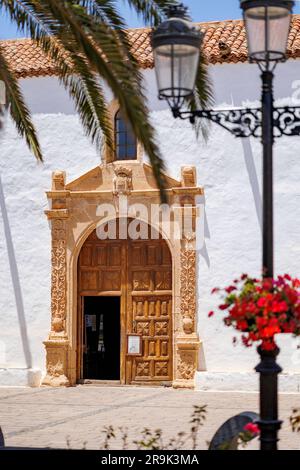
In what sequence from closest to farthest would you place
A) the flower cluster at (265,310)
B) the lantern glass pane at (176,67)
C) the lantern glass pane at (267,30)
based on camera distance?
the flower cluster at (265,310), the lantern glass pane at (267,30), the lantern glass pane at (176,67)

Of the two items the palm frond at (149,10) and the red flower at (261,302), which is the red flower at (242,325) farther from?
the palm frond at (149,10)

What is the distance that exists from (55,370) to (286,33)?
11456 mm

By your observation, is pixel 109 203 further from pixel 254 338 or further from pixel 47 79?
pixel 254 338

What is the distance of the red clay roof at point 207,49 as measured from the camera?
16.6 m

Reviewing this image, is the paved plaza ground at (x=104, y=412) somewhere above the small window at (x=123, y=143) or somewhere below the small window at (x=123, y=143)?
below

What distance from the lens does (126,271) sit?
17.4m

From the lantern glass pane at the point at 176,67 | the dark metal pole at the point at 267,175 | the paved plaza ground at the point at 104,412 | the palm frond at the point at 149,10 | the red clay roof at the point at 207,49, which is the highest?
the red clay roof at the point at 207,49

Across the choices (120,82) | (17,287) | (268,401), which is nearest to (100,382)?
(17,287)

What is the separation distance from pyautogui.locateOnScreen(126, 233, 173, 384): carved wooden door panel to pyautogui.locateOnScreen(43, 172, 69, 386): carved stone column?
1.26m

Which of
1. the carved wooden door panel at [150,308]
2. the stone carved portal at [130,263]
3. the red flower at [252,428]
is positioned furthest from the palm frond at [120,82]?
the carved wooden door panel at [150,308]

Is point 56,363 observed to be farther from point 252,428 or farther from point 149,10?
point 252,428

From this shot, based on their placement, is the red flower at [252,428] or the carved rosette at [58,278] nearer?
the red flower at [252,428]

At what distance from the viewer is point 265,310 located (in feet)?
20.1

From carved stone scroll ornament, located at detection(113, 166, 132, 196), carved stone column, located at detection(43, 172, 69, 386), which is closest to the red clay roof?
carved stone scroll ornament, located at detection(113, 166, 132, 196)
